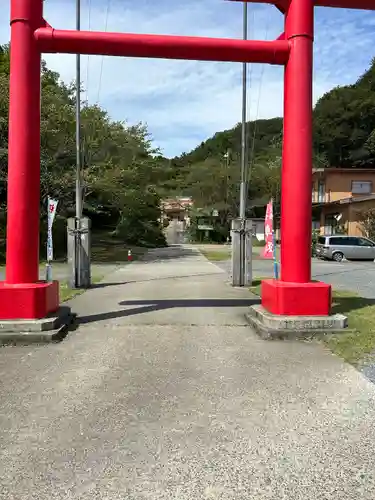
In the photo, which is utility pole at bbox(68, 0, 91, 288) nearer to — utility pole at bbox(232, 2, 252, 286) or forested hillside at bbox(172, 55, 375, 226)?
utility pole at bbox(232, 2, 252, 286)

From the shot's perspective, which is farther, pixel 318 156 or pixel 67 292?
pixel 318 156

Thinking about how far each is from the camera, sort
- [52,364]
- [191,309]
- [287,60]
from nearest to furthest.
A: [52,364] < [287,60] < [191,309]

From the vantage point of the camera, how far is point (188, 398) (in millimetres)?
4758

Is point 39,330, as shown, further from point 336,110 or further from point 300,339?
point 336,110

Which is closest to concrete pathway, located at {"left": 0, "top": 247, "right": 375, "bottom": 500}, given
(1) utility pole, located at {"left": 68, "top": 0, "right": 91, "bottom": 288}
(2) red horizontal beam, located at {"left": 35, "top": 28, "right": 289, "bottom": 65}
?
(2) red horizontal beam, located at {"left": 35, "top": 28, "right": 289, "bottom": 65}

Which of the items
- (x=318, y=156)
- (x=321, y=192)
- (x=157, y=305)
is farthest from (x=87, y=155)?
(x=318, y=156)

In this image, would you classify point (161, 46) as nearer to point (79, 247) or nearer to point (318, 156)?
point (79, 247)

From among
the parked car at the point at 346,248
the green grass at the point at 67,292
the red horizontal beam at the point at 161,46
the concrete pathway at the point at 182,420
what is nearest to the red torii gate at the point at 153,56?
the red horizontal beam at the point at 161,46

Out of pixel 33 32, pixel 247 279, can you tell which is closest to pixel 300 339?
pixel 33 32

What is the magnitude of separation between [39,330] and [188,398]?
10.7 feet

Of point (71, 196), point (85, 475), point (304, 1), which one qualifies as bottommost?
point (85, 475)

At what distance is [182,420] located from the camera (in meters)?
4.21

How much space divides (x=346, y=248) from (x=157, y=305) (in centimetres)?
2056

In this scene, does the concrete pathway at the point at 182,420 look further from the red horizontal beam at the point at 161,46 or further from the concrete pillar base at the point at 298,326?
the red horizontal beam at the point at 161,46
